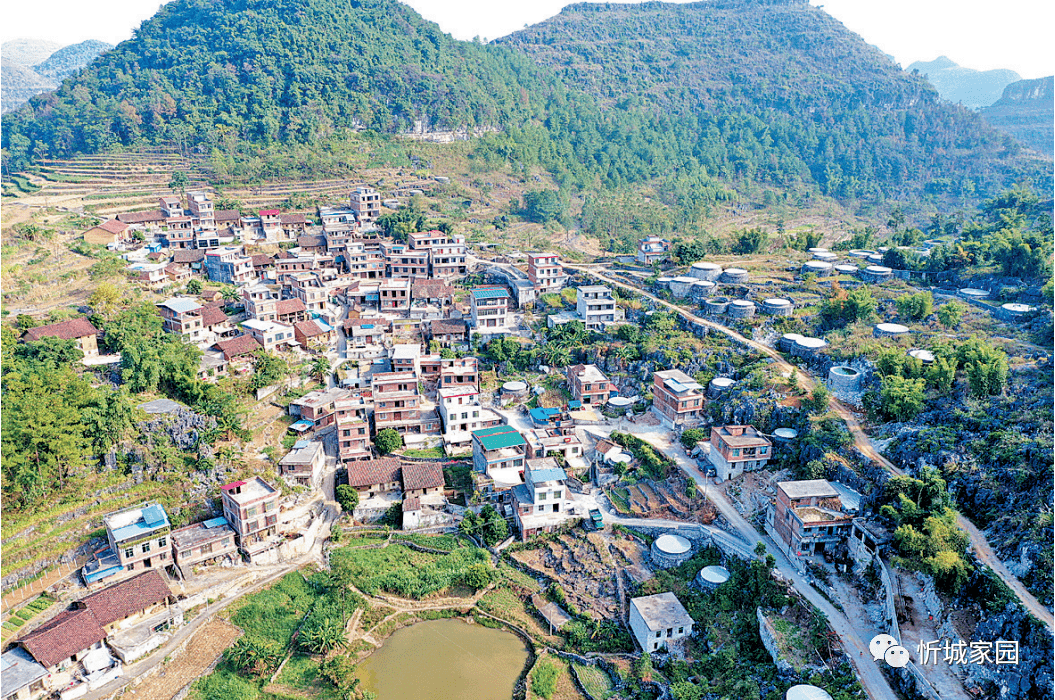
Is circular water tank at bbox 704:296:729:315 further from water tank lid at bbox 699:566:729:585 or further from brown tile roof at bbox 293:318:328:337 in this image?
brown tile roof at bbox 293:318:328:337

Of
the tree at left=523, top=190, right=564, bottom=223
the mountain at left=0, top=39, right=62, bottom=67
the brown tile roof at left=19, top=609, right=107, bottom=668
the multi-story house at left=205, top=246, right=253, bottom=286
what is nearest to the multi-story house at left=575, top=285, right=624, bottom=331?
the multi-story house at left=205, top=246, right=253, bottom=286

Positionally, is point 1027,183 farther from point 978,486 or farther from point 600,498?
point 600,498

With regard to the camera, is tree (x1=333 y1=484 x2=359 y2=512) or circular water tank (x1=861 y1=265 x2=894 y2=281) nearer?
tree (x1=333 y1=484 x2=359 y2=512)

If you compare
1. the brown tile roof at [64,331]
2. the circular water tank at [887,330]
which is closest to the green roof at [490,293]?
the brown tile roof at [64,331]

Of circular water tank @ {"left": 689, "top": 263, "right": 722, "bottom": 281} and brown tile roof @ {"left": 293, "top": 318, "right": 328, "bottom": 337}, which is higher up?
circular water tank @ {"left": 689, "top": 263, "right": 722, "bottom": 281}

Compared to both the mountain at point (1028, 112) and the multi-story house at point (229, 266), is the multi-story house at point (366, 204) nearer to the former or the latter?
the multi-story house at point (229, 266)

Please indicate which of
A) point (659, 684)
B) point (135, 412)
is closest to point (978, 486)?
point (659, 684)

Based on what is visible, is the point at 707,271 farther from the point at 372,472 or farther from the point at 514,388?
the point at 372,472
